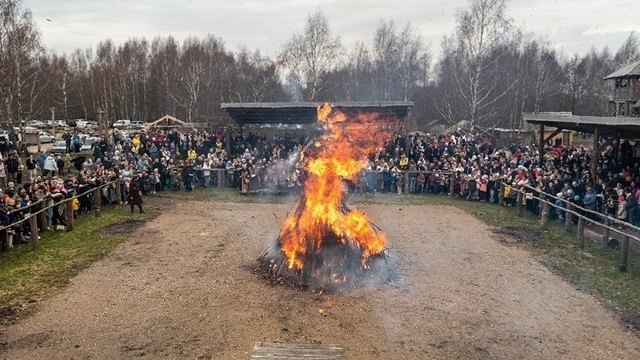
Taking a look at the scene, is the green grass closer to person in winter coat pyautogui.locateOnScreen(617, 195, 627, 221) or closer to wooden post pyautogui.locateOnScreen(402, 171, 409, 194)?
person in winter coat pyautogui.locateOnScreen(617, 195, 627, 221)

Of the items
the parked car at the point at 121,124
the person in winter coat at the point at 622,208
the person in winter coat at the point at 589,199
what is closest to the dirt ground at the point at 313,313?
the person in winter coat at the point at 589,199

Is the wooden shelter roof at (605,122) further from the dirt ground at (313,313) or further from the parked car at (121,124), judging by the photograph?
the parked car at (121,124)

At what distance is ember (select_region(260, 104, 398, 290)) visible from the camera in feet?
34.6

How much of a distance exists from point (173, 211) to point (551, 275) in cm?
1379

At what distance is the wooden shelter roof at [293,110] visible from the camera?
81.3 ft

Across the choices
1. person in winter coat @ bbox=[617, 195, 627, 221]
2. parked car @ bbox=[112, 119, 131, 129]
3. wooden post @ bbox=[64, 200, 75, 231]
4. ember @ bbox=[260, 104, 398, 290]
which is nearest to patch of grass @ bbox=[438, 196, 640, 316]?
person in winter coat @ bbox=[617, 195, 627, 221]

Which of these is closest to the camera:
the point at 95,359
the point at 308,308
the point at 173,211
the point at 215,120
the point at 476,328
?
the point at 95,359

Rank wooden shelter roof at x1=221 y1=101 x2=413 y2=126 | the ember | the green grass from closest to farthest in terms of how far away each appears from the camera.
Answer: the green grass < the ember < wooden shelter roof at x1=221 y1=101 x2=413 y2=126

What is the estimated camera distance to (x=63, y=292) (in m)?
10.1

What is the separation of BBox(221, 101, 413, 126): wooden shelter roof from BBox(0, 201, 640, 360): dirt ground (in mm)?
12679

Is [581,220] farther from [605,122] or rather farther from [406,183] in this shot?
[406,183]

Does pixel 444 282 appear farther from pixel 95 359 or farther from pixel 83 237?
pixel 83 237

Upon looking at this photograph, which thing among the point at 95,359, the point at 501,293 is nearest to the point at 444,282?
the point at 501,293

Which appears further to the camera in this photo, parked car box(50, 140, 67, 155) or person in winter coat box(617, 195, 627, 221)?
parked car box(50, 140, 67, 155)
